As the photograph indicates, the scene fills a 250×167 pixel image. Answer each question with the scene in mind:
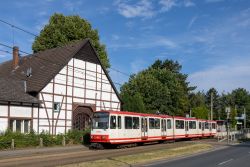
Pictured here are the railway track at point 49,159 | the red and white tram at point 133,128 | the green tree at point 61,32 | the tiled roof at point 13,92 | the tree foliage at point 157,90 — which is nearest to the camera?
the railway track at point 49,159

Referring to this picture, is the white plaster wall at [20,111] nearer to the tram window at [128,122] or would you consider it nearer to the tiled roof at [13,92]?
the tiled roof at [13,92]

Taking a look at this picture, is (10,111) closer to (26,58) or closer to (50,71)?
(50,71)

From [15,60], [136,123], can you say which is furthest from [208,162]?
[15,60]

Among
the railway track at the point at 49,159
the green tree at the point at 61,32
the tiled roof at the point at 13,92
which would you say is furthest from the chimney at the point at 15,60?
the railway track at the point at 49,159

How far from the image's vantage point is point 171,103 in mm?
72938

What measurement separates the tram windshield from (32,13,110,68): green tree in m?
24.4

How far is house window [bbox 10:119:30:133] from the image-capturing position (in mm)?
31998

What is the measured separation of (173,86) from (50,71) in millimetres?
41057

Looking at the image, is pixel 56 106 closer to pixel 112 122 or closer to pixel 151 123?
pixel 151 123

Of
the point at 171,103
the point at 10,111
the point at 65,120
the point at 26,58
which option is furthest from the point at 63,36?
the point at 171,103

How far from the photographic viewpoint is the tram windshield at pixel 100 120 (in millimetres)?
28938

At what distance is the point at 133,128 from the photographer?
104 ft

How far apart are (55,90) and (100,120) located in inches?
350

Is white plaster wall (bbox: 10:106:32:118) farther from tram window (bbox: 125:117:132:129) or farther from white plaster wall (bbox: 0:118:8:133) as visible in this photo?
tram window (bbox: 125:117:132:129)
